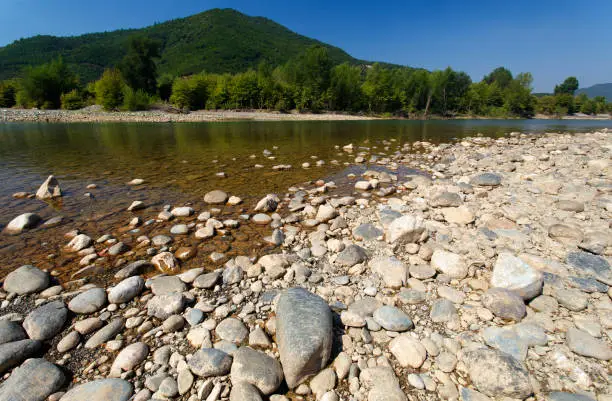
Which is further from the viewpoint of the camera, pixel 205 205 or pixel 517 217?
pixel 205 205

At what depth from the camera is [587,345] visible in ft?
6.66

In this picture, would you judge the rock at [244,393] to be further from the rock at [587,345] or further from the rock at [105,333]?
the rock at [587,345]

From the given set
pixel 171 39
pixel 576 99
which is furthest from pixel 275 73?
pixel 171 39

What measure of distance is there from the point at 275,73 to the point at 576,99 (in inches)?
4390

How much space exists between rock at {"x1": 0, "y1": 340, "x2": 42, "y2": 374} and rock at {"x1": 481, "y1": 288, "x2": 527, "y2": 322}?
4201 mm

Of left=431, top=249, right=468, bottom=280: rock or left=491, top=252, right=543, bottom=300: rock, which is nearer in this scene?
left=491, top=252, right=543, bottom=300: rock

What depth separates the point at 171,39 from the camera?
162 metres

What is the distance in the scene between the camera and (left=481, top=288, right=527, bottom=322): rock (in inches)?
95.9

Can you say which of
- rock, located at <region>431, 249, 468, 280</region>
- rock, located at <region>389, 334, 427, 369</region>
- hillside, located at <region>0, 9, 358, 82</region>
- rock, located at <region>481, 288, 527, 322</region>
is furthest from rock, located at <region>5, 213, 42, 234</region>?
hillside, located at <region>0, 9, 358, 82</region>

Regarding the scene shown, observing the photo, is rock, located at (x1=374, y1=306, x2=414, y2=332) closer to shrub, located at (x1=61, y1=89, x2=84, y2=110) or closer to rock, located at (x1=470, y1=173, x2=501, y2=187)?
rock, located at (x1=470, y1=173, x2=501, y2=187)

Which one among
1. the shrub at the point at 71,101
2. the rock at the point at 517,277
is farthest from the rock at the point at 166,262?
the shrub at the point at 71,101

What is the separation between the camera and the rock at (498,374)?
1.75 metres

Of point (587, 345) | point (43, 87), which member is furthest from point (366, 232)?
point (43, 87)

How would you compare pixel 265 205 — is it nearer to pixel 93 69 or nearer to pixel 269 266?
pixel 269 266
